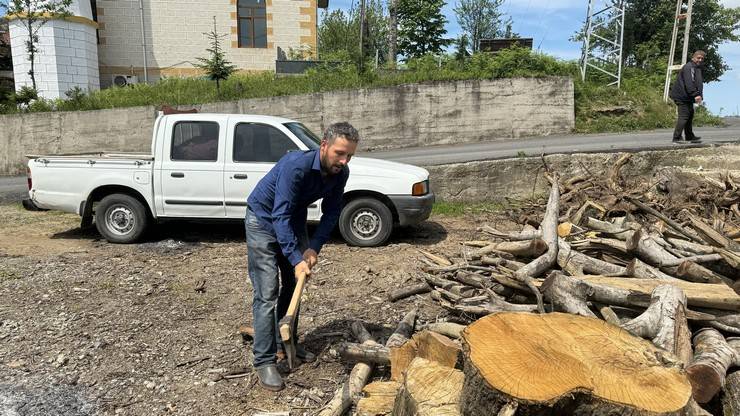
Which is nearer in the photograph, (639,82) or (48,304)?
(48,304)

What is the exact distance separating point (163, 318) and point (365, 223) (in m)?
3.06

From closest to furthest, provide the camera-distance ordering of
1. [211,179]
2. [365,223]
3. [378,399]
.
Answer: [378,399] → [211,179] → [365,223]

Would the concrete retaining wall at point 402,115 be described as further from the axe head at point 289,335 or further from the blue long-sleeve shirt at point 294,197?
the axe head at point 289,335

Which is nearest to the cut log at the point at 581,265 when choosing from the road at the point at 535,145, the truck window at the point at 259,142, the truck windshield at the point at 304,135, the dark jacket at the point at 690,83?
the truck windshield at the point at 304,135

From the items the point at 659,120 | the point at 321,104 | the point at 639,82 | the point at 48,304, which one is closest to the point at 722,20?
the point at 639,82

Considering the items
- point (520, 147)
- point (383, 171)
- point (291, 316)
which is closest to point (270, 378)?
point (291, 316)

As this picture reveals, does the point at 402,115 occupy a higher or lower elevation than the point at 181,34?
lower

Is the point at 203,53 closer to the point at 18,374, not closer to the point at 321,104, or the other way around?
the point at 321,104

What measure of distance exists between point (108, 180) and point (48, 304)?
2.55 metres

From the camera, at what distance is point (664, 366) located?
2.29 metres

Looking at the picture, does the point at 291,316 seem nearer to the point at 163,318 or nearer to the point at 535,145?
the point at 163,318

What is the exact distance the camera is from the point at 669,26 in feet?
95.6

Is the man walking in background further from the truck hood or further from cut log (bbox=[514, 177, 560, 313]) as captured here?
cut log (bbox=[514, 177, 560, 313])

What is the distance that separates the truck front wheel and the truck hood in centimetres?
36
